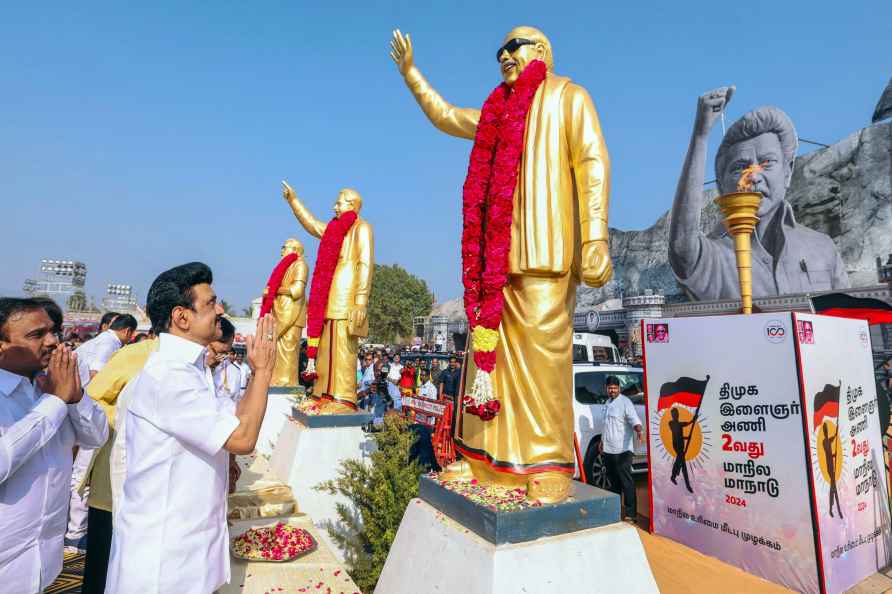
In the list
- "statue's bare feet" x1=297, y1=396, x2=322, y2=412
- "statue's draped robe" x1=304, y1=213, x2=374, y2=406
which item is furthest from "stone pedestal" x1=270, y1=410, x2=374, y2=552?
"statue's draped robe" x1=304, y1=213, x2=374, y2=406

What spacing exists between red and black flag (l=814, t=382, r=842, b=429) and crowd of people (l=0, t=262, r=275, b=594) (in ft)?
14.9

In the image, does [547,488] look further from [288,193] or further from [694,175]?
[694,175]

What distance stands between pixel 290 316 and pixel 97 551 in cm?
606

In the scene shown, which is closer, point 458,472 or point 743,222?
point 458,472

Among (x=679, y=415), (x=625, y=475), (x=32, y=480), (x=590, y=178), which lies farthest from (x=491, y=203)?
(x=625, y=475)

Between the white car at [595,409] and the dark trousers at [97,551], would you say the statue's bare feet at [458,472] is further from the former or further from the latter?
the white car at [595,409]

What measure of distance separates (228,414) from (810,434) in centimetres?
448

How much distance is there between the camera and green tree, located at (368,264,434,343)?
2030 inches

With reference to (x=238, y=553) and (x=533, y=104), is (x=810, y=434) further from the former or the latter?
(x=238, y=553)

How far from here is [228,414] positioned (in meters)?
1.79

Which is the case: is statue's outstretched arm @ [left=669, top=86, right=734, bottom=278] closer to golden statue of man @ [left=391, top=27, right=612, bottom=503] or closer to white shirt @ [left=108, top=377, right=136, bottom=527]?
golden statue of man @ [left=391, top=27, right=612, bottom=503]

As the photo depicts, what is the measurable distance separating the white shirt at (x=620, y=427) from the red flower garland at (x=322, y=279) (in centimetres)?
386

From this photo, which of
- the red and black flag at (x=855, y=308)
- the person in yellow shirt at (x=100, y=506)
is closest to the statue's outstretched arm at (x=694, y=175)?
the red and black flag at (x=855, y=308)

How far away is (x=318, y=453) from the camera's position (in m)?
5.28
